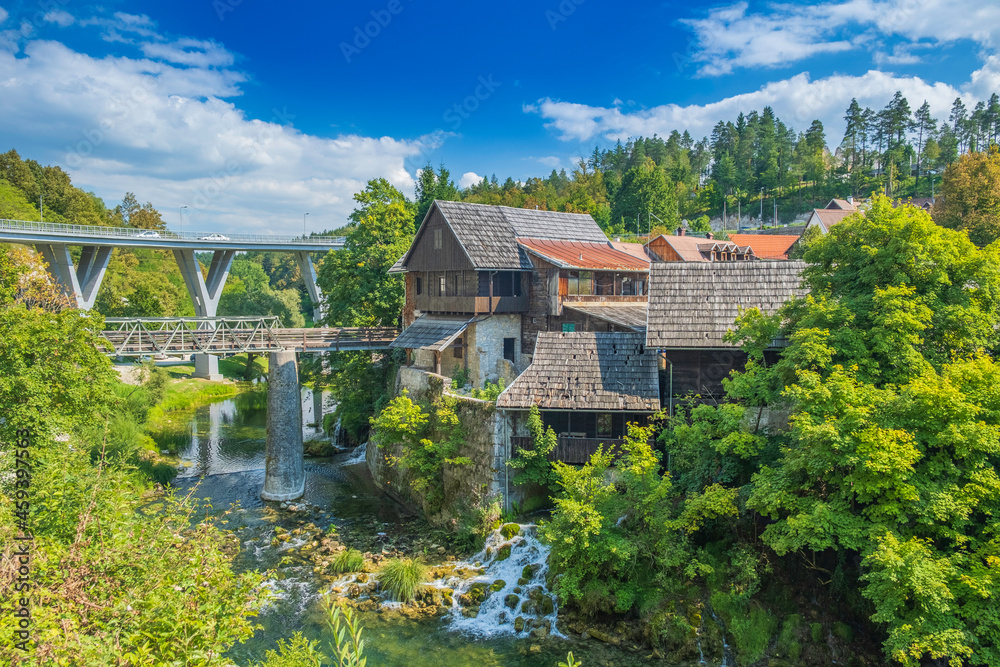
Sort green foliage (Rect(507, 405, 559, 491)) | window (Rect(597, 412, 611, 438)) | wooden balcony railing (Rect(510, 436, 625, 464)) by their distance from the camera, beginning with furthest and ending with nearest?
window (Rect(597, 412, 611, 438))
green foliage (Rect(507, 405, 559, 491))
wooden balcony railing (Rect(510, 436, 625, 464))

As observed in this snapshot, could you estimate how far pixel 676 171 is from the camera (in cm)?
10694

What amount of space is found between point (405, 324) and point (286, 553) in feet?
53.2

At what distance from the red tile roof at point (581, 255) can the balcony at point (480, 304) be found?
267 centimetres

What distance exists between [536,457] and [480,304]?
9.55 meters

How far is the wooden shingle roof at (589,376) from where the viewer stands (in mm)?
23016

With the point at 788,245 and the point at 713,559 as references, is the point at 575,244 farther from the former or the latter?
the point at 788,245

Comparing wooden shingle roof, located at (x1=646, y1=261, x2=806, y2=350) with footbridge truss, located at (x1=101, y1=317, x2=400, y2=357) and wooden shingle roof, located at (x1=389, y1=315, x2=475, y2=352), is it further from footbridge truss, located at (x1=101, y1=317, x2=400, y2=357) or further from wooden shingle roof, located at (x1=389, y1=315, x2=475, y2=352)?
footbridge truss, located at (x1=101, y1=317, x2=400, y2=357)

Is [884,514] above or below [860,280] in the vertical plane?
below

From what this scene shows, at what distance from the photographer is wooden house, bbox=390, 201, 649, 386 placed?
30.7 m

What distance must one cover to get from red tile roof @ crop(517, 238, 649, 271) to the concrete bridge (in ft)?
73.9

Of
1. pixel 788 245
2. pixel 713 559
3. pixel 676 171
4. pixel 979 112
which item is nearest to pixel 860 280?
pixel 713 559

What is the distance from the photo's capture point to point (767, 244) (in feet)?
201

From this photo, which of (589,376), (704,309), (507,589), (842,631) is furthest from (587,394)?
(842,631)

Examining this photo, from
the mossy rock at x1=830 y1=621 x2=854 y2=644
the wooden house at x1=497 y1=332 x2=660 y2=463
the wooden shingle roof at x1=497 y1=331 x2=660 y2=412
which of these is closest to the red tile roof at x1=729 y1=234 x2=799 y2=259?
the wooden shingle roof at x1=497 y1=331 x2=660 y2=412
